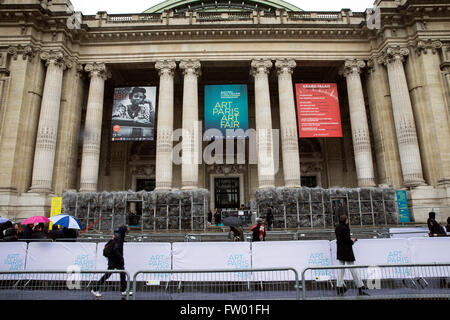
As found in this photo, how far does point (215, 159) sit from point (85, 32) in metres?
13.2

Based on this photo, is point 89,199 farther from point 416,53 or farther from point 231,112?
point 416,53

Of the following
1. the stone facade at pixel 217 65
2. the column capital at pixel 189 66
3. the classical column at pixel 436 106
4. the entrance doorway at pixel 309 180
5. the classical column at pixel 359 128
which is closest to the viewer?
the classical column at pixel 436 106

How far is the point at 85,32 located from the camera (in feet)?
62.6

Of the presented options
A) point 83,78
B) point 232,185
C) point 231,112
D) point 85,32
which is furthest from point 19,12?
point 232,185

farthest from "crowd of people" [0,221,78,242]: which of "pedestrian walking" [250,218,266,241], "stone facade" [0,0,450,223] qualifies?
"stone facade" [0,0,450,223]

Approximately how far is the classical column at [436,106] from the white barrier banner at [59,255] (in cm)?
1841

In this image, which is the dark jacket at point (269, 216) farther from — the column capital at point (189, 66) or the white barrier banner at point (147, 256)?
the column capital at point (189, 66)

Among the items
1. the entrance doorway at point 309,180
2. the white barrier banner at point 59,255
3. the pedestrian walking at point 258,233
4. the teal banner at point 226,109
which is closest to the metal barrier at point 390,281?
the pedestrian walking at point 258,233

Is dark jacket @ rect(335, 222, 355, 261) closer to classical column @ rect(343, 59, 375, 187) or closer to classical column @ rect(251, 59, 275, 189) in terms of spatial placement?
classical column @ rect(251, 59, 275, 189)

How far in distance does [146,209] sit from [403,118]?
54.8 feet

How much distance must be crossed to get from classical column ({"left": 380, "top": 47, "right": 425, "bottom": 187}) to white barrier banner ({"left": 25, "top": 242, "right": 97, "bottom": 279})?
1754 cm

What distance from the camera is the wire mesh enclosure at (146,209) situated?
15.7 metres
